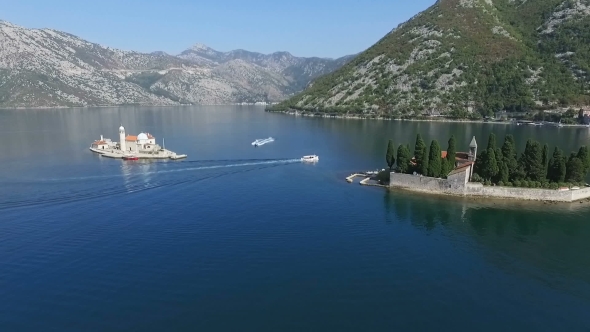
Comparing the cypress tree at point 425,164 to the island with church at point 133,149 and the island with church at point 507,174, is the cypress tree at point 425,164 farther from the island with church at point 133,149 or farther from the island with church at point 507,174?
the island with church at point 133,149

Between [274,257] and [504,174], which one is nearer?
[274,257]

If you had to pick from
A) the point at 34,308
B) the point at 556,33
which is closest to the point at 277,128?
the point at 34,308

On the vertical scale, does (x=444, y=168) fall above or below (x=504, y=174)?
above

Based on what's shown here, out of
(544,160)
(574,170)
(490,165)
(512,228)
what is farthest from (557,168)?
(512,228)

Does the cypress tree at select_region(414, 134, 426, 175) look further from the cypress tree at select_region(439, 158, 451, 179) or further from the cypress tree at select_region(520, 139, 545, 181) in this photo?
the cypress tree at select_region(520, 139, 545, 181)

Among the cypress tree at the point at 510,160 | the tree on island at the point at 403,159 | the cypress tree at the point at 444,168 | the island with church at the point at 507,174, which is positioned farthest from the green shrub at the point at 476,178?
the tree on island at the point at 403,159

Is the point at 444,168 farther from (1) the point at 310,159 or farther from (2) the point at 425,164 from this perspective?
(1) the point at 310,159
